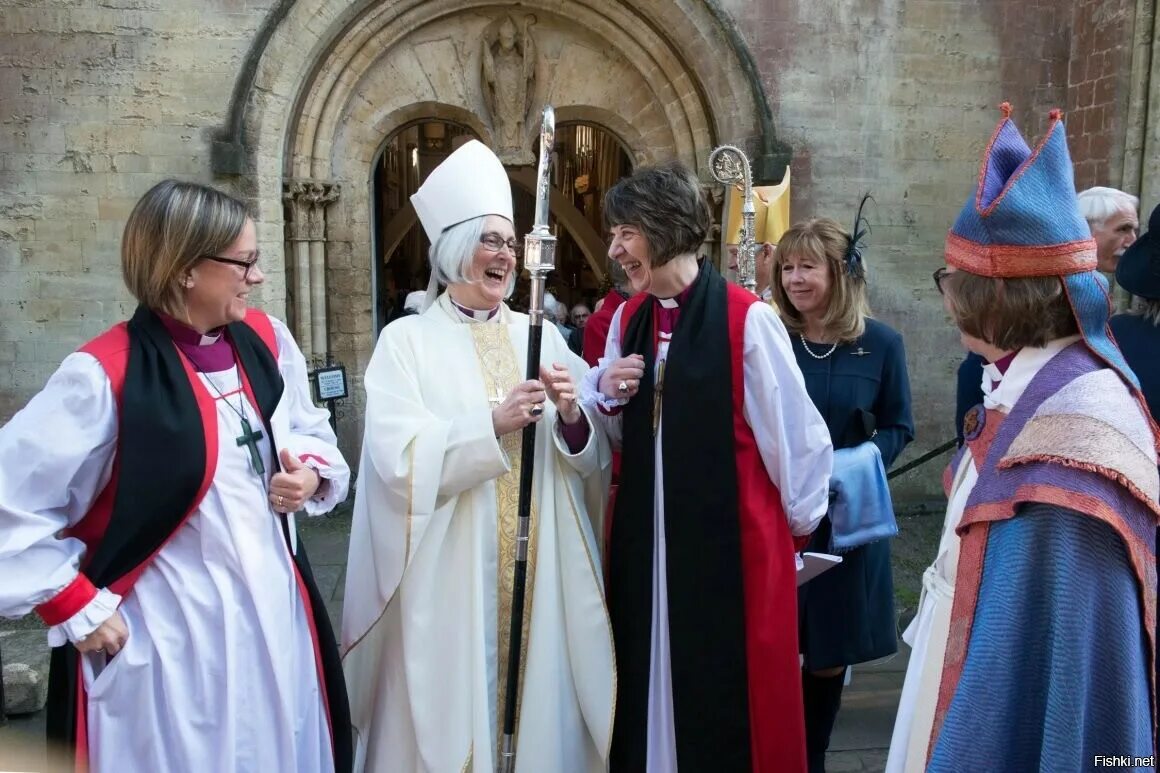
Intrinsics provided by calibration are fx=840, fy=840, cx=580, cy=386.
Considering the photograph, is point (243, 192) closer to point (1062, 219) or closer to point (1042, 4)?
point (1062, 219)

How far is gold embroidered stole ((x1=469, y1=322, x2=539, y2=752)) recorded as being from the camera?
2.23m

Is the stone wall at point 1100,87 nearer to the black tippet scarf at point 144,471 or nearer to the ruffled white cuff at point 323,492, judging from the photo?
the ruffled white cuff at point 323,492

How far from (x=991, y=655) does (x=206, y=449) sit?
1548 mm

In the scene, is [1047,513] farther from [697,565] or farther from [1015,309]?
[697,565]

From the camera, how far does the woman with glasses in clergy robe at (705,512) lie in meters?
2.14

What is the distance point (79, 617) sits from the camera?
1.63m

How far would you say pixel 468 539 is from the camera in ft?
7.27

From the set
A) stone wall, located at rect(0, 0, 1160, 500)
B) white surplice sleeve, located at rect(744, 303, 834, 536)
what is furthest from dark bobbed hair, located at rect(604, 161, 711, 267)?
stone wall, located at rect(0, 0, 1160, 500)

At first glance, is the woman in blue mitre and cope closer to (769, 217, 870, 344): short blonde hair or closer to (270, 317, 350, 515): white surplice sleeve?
(769, 217, 870, 344): short blonde hair

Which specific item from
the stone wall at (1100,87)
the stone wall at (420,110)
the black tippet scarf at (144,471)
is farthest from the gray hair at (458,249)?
the stone wall at (1100,87)

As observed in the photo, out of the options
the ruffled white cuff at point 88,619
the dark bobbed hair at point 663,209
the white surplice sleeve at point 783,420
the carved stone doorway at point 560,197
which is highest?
the carved stone doorway at point 560,197

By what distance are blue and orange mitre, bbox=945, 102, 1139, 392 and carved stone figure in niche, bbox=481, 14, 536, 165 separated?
5.51m

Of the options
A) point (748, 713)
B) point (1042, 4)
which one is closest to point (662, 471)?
point (748, 713)

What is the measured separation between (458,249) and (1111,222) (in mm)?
2122
